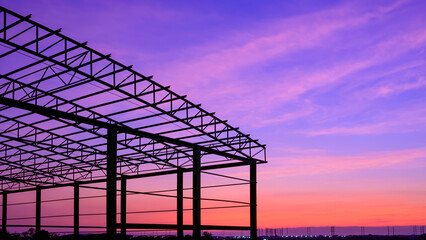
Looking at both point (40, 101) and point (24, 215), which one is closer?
point (40, 101)

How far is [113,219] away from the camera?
70.5 ft

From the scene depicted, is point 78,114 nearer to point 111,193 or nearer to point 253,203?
point 111,193

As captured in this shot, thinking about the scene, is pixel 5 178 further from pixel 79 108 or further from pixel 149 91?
pixel 149 91

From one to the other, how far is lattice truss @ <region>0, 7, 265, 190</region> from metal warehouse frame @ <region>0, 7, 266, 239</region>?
0.20 feet

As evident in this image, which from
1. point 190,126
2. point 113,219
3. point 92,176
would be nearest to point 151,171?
point 92,176

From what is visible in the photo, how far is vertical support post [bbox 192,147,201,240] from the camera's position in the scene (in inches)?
1083

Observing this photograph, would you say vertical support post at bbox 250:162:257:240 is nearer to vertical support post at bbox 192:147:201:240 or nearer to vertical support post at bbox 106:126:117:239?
vertical support post at bbox 192:147:201:240

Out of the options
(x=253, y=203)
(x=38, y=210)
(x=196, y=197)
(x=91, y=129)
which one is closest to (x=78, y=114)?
(x=91, y=129)

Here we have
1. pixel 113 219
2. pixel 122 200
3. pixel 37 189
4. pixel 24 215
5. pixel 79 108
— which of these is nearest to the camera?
pixel 113 219

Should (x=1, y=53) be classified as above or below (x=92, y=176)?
above

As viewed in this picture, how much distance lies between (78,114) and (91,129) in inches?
90.1

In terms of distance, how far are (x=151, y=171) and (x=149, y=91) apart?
46.0ft

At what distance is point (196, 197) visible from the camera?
2805 cm

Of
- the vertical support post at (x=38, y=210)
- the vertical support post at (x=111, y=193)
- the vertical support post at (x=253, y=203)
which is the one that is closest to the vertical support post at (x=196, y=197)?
the vertical support post at (x=253, y=203)
